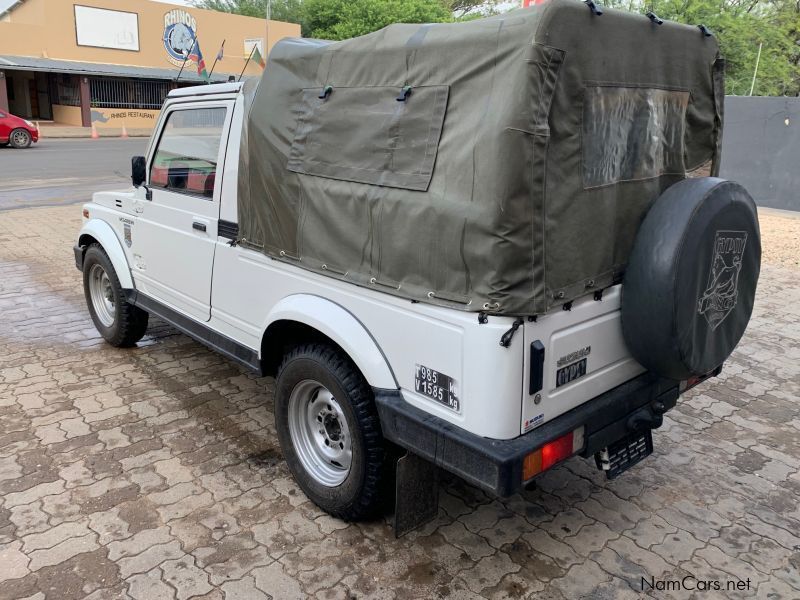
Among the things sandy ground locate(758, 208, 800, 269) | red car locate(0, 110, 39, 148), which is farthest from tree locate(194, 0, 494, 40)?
sandy ground locate(758, 208, 800, 269)

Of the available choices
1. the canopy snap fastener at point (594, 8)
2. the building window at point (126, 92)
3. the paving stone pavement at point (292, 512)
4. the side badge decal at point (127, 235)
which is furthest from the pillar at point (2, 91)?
the canopy snap fastener at point (594, 8)

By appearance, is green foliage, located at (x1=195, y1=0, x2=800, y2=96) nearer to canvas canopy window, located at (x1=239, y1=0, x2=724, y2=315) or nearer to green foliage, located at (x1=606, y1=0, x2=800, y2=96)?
green foliage, located at (x1=606, y1=0, x2=800, y2=96)

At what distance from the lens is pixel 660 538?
317cm

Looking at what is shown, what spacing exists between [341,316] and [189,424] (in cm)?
176

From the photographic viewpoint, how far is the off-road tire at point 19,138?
847 inches

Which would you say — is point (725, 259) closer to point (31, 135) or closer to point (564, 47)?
point (564, 47)

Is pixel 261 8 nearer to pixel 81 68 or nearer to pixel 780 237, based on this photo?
pixel 81 68

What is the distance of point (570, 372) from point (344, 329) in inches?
39.2

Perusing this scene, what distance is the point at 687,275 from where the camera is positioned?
265 cm

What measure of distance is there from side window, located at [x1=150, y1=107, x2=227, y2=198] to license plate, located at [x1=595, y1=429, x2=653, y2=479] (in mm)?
2665

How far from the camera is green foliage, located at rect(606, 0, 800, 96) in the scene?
72.0 ft

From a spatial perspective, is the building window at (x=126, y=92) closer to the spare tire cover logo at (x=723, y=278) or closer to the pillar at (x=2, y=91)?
the pillar at (x=2, y=91)

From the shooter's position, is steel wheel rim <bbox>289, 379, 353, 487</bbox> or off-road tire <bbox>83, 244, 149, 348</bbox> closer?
steel wheel rim <bbox>289, 379, 353, 487</bbox>

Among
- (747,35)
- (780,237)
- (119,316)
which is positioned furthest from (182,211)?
(747,35)
